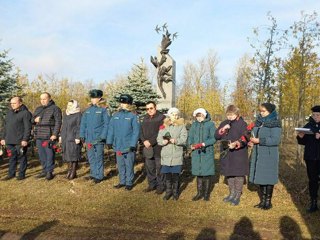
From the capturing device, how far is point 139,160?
11.5 m

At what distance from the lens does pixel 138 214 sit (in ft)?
20.7

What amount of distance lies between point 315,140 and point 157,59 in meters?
6.84

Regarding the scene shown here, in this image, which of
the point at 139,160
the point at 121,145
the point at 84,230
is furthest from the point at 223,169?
the point at 139,160

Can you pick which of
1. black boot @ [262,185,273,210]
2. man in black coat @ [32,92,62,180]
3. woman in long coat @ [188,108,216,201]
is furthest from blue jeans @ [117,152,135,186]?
black boot @ [262,185,273,210]

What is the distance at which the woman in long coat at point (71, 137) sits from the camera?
9.07 meters

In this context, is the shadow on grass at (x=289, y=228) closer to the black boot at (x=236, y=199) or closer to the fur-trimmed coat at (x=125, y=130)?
the black boot at (x=236, y=199)

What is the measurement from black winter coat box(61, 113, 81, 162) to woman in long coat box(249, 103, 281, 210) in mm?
4236

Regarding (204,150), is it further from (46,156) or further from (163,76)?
(163,76)

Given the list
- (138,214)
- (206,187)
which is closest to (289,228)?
(206,187)

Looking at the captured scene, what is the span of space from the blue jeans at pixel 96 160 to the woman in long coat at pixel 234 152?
2.95 meters

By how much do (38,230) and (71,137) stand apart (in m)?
3.93

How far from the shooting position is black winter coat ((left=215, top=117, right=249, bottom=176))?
695 centimetres

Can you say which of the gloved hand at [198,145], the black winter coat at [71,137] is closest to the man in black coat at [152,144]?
the gloved hand at [198,145]

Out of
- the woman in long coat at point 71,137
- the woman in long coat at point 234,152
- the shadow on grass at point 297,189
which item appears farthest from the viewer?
the woman in long coat at point 71,137
